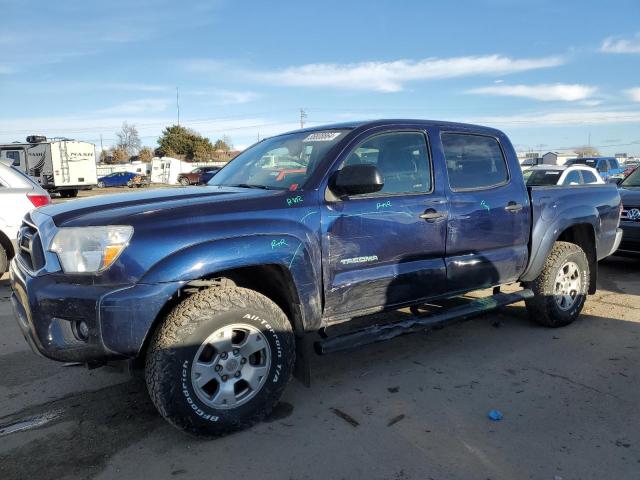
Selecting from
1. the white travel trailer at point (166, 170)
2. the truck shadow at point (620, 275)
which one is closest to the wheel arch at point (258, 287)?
the truck shadow at point (620, 275)

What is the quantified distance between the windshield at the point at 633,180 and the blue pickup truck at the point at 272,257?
5.12 metres

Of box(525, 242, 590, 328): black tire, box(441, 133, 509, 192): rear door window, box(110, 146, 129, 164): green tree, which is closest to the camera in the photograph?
box(441, 133, 509, 192): rear door window

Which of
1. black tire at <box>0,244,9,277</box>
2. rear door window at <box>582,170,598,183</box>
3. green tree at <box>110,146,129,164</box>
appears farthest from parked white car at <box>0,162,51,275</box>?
green tree at <box>110,146,129,164</box>

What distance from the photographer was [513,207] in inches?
174

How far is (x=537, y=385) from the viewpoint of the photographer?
3.74m

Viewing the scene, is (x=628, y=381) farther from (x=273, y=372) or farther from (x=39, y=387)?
(x=39, y=387)

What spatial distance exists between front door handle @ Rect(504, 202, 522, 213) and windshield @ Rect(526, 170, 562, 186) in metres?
8.14

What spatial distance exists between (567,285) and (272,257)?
3.52 meters

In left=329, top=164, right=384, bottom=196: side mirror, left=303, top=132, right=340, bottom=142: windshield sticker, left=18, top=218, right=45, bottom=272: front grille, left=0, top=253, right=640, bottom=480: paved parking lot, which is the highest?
left=303, top=132, right=340, bottom=142: windshield sticker

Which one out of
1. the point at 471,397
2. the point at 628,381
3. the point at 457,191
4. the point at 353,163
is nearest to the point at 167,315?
the point at 353,163

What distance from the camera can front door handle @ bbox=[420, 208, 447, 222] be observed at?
3.78m

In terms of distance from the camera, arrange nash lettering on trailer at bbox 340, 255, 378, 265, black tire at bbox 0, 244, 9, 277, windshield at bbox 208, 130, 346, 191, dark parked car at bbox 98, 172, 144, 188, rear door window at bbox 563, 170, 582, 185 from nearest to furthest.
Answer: nash lettering on trailer at bbox 340, 255, 378, 265
windshield at bbox 208, 130, 346, 191
black tire at bbox 0, 244, 9, 277
rear door window at bbox 563, 170, 582, 185
dark parked car at bbox 98, 172, 144, 188

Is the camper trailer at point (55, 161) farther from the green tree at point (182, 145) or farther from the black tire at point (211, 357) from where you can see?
the green tree at point (182, 145)

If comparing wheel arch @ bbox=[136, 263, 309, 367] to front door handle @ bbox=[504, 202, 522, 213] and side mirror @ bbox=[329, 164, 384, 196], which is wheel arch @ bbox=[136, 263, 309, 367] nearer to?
side mirror @ bbox=[329, 164, 384, 196]
